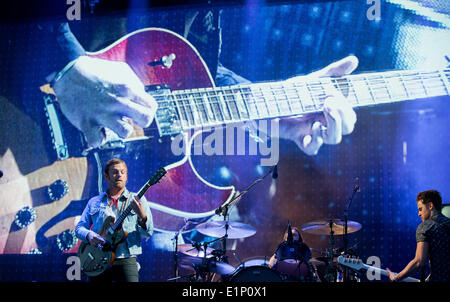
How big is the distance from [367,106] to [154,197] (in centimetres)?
255

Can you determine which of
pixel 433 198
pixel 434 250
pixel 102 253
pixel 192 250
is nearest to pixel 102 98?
pixel 192 250

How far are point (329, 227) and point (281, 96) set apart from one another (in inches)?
59.9

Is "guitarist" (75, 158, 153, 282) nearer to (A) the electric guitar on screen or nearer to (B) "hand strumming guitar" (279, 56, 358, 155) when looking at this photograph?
(A) the electric guitar on screen

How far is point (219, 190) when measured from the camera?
5316 mm

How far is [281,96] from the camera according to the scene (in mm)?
5340

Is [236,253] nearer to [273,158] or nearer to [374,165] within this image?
[273,158]

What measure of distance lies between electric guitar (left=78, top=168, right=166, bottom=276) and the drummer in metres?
1.79

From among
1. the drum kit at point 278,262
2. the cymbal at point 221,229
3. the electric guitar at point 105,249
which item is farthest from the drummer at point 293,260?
the electric guitar at point 105,249

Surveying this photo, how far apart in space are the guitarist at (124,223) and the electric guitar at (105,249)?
0.11 feet

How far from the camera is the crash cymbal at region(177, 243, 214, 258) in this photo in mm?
4879

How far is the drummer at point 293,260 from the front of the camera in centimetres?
469

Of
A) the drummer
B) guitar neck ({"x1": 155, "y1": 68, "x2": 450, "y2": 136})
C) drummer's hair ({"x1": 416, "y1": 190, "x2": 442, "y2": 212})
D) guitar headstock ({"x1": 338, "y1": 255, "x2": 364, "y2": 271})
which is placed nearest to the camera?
drummer's hair ({"x1": 416, "y1": 190, "x2": 442, "y2": 212})

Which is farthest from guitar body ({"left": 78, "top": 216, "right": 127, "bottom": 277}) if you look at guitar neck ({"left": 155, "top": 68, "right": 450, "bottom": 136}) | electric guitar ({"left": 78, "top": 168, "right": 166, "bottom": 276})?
guitar neck ({"left": 155, "top": 68, "right": 450, "bottom": 136})

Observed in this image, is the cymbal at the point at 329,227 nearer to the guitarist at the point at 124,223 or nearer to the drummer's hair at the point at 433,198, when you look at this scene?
the drummer's hair at the point at 433,198
